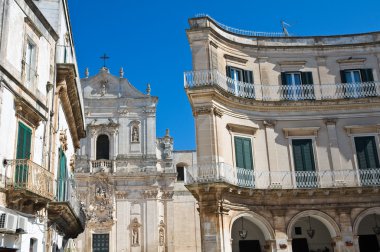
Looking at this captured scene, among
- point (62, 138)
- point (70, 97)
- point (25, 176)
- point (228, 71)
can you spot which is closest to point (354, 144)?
point (228, 71)

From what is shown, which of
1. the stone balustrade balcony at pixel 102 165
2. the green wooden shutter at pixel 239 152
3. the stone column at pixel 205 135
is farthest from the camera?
the stone balustrade balcony at pixel 102 165

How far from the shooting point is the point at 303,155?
23234 millimetres

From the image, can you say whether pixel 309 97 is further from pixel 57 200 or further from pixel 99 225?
pixel 99 225

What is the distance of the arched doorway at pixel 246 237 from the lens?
2273 cm

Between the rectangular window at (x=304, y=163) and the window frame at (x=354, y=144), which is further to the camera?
the window frame at (x=354, y=144)

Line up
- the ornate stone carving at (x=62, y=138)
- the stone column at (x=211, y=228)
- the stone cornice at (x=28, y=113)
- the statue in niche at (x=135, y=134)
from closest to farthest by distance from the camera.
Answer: the stone cornice at (x=28, y=113)
the ornate stone carving at (x=62, y=138)
the stone column at (x=211, y=228)
the statue in niche at (x=135, y=134)

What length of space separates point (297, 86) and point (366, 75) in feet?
11.9

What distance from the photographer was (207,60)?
2319 centimetres

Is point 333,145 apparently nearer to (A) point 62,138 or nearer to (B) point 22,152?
(A) point 62,138

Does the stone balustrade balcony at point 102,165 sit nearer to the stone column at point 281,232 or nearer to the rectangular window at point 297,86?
the rectangular window at point 297,86

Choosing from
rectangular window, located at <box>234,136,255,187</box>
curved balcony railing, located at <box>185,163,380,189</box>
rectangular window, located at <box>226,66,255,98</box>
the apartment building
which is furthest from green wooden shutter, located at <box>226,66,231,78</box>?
the apartment building

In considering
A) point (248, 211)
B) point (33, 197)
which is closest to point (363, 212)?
point (248, 211)

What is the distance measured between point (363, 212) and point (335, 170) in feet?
7.38

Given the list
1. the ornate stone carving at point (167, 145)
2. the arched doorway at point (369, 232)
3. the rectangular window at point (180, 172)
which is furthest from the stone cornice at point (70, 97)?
the rectangular window at point (180, 172)
